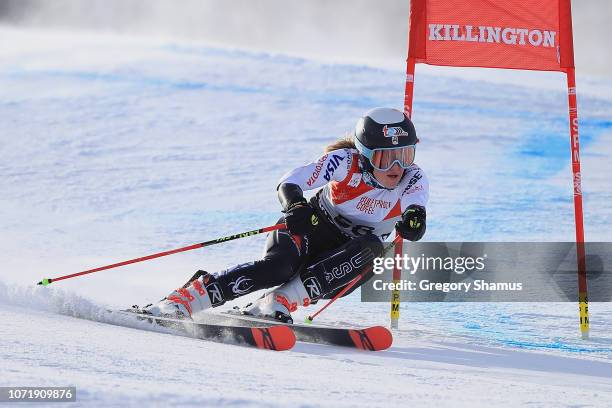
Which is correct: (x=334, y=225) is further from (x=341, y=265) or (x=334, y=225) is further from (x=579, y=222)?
(x=579, y=222)

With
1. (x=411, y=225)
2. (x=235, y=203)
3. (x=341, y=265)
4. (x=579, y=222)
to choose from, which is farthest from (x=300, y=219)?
(x=235, y=203)

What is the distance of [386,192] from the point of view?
14.2 ft

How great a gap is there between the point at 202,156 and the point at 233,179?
3.50 feet

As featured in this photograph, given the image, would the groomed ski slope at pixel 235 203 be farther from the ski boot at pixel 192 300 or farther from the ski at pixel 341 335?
the ski boot at pixel 192 300

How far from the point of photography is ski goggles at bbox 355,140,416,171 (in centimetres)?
414

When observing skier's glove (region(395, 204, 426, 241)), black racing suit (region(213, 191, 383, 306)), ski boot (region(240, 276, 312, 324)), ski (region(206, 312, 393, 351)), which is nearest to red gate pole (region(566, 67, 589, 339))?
skier's glove (region(395, 204, 426, 241))

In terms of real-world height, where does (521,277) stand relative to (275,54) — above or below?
below

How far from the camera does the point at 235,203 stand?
8.22 meters

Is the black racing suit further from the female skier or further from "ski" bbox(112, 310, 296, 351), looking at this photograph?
"ski" bbox(112, 310, 296, 351)

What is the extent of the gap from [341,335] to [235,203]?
177 inches

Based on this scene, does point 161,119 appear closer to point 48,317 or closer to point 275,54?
point 275,54

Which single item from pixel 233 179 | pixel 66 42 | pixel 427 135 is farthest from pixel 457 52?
pixel 66 42

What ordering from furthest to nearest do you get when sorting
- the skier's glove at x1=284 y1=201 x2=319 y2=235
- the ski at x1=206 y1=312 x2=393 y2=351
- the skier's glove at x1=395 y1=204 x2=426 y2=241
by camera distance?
1. the skier's glove at x1=395 y1=204 x2=426 y2=241
2. the skier's glove at x1=284 y1=201 x2=319 y2=235
3. the ski at x1=206 y1=312 x2=393 y2=351

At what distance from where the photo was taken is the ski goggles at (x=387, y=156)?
163 inches
